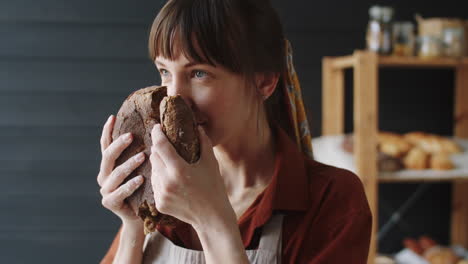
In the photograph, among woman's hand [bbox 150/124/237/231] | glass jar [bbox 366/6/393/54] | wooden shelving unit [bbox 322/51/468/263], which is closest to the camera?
woman's hand [bbox 150/124/237/231]

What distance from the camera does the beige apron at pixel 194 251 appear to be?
3.49 feet

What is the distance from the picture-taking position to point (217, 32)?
0.98 meters

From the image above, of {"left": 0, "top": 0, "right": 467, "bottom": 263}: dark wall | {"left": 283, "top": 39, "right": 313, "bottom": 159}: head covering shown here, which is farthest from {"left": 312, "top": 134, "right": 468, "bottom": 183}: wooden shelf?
{"left": 283, "top": 39, "right": 313, "bottom": 159}: head covering

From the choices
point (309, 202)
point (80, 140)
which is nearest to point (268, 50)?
point (309, 202)

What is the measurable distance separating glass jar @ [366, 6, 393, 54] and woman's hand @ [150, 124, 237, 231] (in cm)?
156

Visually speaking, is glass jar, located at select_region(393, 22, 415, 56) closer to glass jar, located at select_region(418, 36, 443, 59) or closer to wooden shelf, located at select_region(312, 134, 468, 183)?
glass jar, located at select_region(418, 36, 443, 59)

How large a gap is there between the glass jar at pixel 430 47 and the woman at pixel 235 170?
1278 mm

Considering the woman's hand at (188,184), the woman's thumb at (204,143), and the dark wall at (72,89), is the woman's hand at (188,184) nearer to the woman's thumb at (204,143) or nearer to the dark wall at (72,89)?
the woman's thumb at (204,143)

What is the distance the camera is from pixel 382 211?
270cm

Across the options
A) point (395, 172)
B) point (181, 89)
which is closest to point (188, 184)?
point (181, 89)

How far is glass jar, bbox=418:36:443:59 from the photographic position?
230 cm

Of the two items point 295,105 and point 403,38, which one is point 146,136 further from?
point 403,38

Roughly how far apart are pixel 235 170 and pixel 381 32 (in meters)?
1.37

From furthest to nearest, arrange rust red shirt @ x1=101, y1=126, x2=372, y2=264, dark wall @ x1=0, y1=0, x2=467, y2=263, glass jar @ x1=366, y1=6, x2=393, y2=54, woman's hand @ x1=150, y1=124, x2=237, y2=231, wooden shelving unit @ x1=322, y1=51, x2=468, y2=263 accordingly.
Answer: dark wall @ x1=0, y1=0, x2=467, y2=263
glass jar @ x1=366, y1=6, x2=393, y2=54
wooden shelving unit @ x1=322, y1=51, x2=468, y2=263
rust red shirt @ x1=101, y1=126, x2=372, y2=264
woman's hand @ x1=150, y1=124, x2=237, y2=231
